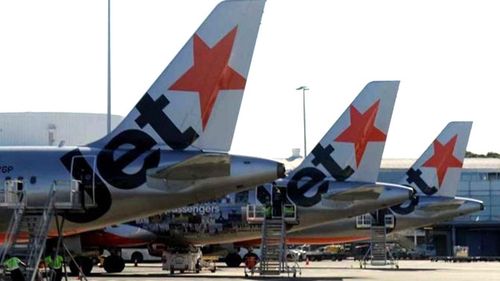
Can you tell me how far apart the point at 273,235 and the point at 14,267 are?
67.5ft

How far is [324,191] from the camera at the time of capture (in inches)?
2005

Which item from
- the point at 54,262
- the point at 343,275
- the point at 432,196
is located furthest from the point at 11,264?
the point at 432,196

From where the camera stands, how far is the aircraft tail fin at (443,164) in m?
65.7

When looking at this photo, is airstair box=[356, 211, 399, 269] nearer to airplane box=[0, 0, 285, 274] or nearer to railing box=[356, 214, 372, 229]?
railing box=[356, 214, 372, 229]

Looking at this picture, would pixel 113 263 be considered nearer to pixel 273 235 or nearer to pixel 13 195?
pixel 273 235

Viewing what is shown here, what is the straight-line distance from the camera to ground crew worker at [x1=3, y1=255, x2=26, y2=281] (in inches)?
1248

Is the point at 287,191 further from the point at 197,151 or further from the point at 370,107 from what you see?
the point at 197,151

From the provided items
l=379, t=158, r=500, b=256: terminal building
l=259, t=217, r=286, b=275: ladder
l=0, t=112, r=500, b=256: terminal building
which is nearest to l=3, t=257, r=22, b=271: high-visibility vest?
l=259, t=217, r=286, b=275: ladder

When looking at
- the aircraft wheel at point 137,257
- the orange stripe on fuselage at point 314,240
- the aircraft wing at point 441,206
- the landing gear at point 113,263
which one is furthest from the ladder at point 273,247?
the aircraft wheel at point 137,257

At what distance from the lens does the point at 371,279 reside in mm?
44469

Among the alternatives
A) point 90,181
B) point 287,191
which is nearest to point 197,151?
point 90,181

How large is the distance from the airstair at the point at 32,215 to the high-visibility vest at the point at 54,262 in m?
1.69

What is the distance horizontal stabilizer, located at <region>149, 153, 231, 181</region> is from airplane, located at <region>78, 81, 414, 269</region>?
17785mm

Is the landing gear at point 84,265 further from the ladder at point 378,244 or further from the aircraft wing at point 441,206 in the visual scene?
the aircraft wing at point 441,206
